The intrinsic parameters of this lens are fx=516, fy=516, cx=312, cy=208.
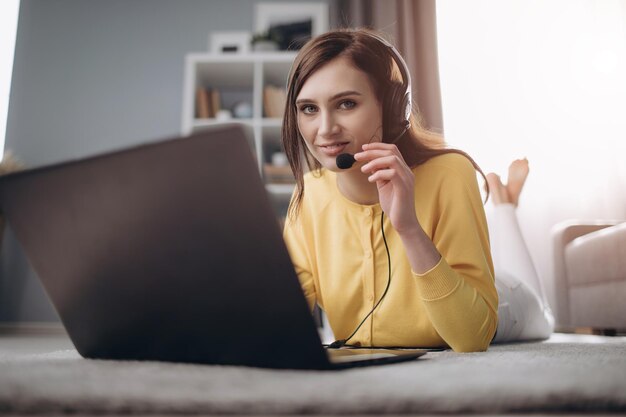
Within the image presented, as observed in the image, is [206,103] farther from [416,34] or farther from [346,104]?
[346,104]

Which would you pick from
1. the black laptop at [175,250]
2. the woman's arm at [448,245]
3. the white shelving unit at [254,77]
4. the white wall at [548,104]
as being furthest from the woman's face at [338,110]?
the white wall at [548,104]

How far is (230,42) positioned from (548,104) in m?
1.77

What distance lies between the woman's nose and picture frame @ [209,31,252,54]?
2.25 meters

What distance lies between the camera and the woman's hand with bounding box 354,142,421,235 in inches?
26.2

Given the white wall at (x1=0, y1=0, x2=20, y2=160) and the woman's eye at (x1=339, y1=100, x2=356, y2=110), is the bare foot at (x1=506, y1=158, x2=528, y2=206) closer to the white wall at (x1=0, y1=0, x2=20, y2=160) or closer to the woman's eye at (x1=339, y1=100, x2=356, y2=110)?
the woman's eye at (x1=339, y1=100, x2=356, y2=110)

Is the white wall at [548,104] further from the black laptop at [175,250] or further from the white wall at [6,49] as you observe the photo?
the white wall at [6,49]

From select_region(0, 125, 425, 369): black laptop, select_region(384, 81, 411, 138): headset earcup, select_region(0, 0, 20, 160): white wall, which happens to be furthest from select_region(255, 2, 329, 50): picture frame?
select_region(0, 125, 425, 369): black laptop

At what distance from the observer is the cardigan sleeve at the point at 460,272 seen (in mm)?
705

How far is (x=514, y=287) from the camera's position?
1.38 meters

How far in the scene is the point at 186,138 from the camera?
41 cm

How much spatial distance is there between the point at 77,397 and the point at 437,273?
0.47m

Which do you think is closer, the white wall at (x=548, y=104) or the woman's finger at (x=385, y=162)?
the woman's finger at (x=385, y=162)

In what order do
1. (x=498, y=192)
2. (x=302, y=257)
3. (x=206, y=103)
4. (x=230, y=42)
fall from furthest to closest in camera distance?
(x=230, y=42) → (x=206, y=103) → (x=498, y=192) → (x=302, y=257)

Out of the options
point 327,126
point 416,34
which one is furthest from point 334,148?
point 416,34
